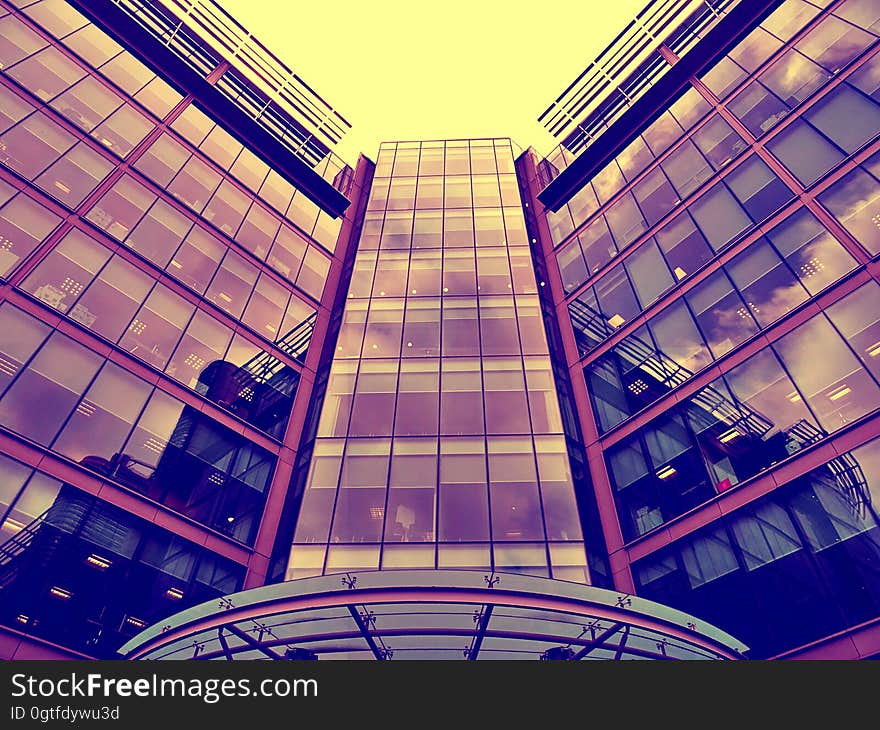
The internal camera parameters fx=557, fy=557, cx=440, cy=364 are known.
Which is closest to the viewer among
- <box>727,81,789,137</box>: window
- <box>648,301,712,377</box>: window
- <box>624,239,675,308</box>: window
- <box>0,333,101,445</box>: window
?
<box>0,333,101,445</box>: window

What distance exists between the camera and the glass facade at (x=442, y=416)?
64.1 ft

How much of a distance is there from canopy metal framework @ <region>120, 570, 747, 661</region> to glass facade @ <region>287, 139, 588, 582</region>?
5321mm

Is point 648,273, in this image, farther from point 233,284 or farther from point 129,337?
point 129,337

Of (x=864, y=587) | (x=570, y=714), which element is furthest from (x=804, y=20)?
(x=570, y=714)

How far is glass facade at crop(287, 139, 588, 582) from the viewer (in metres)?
19.5

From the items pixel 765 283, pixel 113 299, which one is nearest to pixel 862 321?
pixel 765 283

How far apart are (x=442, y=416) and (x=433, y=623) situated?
1139cm

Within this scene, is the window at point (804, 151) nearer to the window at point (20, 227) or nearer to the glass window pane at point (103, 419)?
the glass window pane at point (103, 419)

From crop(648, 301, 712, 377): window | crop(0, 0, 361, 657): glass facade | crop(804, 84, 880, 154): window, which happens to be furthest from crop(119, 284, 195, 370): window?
crop(804, 84, 880, 154): window

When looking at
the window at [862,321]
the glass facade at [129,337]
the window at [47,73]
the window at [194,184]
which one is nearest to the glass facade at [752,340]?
the window at [862,321]

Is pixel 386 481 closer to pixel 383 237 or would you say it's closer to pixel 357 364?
pixel 357 364

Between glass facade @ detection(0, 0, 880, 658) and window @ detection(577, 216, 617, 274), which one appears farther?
window @ detection(577, 216, 617, 274)

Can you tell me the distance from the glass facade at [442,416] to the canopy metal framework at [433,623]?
532cm

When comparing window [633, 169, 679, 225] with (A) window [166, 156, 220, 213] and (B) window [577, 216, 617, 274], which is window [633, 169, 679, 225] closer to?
(B) window [577, 216, 617, 274]
